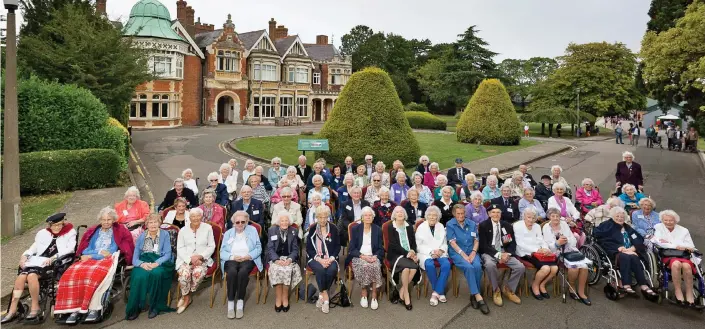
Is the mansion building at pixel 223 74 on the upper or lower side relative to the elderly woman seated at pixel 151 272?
upper

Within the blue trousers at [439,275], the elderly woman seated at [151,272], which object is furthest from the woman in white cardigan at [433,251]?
the elderly woman seated at [151,272]

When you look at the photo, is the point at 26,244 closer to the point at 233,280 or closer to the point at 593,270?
the point at 233,280

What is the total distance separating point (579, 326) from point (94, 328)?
6.31 meters

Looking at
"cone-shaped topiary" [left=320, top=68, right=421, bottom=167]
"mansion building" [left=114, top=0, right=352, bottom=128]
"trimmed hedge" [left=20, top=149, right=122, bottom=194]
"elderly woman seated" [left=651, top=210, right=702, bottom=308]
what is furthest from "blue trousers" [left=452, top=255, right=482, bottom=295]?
"mansion building" [left=114, top=0, right=352, bottom=128]

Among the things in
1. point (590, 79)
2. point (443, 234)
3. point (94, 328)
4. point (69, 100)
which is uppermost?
point (590, 79)

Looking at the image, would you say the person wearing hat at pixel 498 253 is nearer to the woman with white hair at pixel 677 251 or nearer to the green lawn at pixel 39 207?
the woman with white hair at pixel 677 251

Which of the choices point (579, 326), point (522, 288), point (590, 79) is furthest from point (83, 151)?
point (590, 79)

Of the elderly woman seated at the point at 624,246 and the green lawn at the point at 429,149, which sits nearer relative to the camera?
the elderly woman seated at the point at 624,246

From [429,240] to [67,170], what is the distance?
11539 millimetres

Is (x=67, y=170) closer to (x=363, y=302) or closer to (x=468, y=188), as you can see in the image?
(x=363, y=302)

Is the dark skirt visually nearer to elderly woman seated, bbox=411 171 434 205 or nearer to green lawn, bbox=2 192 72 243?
elderly woman seated, bbox=411 171 434 205

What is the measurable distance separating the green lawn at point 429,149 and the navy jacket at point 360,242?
13.7 metres

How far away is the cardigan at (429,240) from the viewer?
261 inches

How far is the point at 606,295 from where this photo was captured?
6543 millimetres
